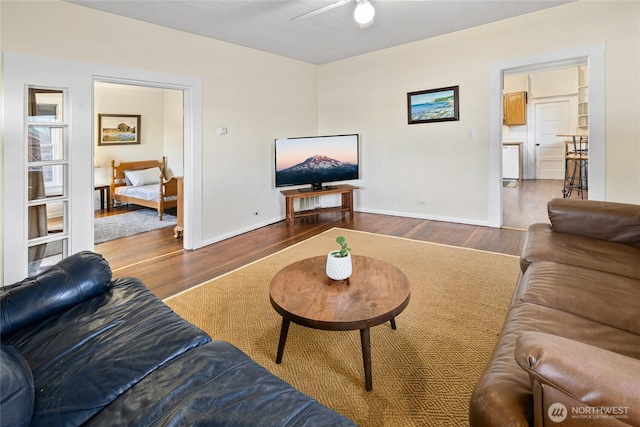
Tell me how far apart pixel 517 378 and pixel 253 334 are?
154 cm

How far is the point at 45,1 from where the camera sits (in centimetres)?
281

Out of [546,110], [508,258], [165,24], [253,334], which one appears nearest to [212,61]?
[165,24]

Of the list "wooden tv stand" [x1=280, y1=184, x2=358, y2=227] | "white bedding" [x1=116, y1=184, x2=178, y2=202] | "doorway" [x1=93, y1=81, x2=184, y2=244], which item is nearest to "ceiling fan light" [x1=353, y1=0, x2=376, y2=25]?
"wooden tv stand" [x1=280, y1=184, x2=358, y2=227]

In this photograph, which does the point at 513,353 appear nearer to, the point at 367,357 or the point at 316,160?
the point at 367,357

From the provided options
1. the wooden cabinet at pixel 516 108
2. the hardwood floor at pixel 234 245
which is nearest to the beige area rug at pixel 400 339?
the hardwood floor at pixel 234 245

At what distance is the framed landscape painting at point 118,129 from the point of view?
21.9 feet

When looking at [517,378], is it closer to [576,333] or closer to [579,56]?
[576,333]

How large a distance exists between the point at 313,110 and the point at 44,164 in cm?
394

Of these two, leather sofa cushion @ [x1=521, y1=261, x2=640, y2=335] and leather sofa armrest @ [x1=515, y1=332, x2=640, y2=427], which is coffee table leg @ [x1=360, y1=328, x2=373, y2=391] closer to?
leather sofa cushion @ [x1=521, y1=261, x2=640, y2=335]

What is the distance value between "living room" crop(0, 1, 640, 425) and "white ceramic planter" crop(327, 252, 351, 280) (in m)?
1.55

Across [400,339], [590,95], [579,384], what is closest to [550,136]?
[590,95]

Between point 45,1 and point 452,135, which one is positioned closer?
point 45,1

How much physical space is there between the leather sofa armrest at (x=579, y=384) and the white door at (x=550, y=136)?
9.71 meters

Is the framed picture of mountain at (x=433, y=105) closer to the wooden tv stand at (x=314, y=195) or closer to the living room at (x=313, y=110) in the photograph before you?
the living room at (x=313, y=110)
